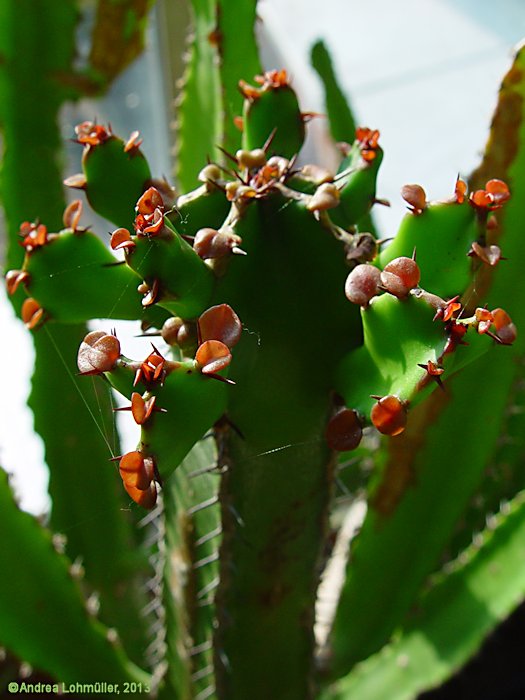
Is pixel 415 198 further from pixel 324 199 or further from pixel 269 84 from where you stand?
pixel 269 84

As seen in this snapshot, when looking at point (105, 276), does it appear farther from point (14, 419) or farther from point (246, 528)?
point (14, 419)

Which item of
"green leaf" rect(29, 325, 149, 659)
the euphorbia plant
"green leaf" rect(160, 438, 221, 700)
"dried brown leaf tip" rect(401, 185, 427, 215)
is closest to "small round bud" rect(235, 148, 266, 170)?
the euphorbia plant

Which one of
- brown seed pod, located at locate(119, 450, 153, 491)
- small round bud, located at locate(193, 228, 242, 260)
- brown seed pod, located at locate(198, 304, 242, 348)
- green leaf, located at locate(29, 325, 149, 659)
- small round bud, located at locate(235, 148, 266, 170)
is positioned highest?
small round bud, located at locate(235, 148, 266, 170)

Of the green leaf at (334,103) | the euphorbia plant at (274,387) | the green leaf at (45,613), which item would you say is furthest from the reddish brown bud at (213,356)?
the green leaf at (334,103)

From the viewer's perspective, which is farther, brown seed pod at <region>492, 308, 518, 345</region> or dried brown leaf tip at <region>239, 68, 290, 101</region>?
dried brown leaf tip at <region>239, 68, 290, 101</region>

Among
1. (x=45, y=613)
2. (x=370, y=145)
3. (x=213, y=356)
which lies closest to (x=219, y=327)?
(x=213, y=356)

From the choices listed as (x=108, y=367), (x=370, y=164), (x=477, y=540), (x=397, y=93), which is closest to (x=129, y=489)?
(x=108, y=367)

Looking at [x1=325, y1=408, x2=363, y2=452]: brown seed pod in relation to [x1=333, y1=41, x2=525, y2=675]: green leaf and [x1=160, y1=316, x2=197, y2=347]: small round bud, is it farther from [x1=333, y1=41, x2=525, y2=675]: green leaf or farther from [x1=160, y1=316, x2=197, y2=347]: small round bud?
[x1=333, y1=41, x2=525, y2=675]: green leaf
